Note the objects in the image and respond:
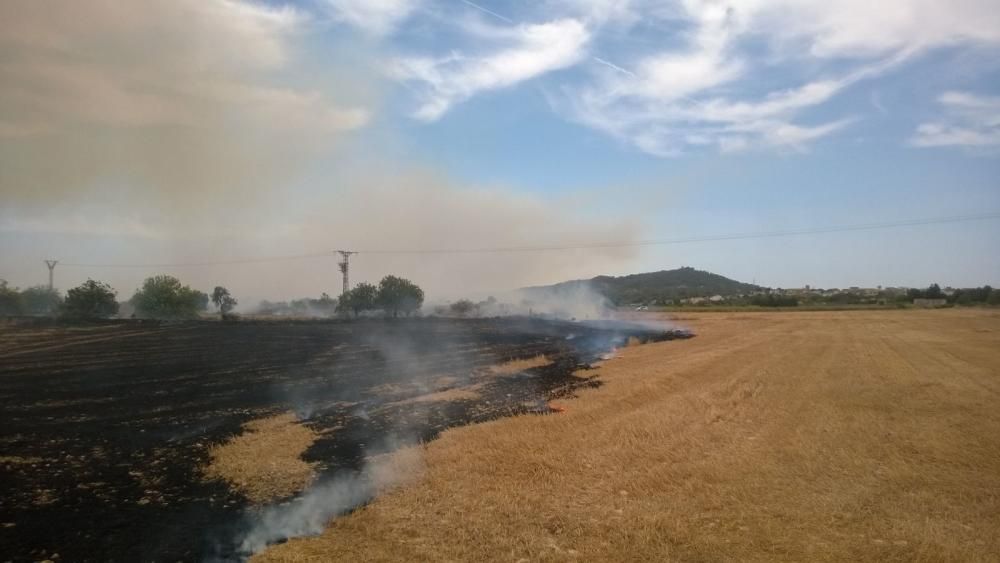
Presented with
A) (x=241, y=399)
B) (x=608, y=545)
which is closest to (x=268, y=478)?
(x=608, y=545)

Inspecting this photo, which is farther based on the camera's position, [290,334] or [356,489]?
[290,334]

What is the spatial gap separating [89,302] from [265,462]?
56.1 meters

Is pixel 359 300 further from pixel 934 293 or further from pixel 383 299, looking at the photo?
pixel 934 293

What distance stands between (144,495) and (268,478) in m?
1.85

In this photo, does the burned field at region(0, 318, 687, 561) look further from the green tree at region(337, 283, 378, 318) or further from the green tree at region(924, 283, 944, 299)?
the green tree at region(924, 283, 944, 299)

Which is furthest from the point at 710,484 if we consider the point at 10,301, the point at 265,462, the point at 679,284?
the point at 679,284

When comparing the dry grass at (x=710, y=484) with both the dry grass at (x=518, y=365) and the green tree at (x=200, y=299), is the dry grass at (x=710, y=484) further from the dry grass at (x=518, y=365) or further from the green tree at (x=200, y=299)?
the green tree at (x=200, y=299)

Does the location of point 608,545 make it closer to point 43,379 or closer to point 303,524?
point 303,524

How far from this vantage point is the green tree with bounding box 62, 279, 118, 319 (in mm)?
53906

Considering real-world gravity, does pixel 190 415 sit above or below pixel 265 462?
above

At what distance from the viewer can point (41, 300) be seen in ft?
214

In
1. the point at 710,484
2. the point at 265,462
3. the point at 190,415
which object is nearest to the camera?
the point at 710,484

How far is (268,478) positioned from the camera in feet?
32.2

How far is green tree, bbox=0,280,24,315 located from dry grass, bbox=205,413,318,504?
208 feet
